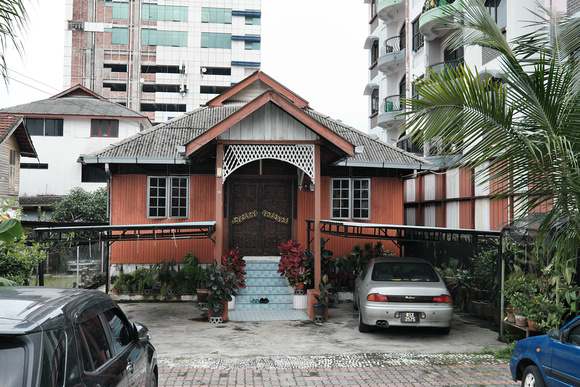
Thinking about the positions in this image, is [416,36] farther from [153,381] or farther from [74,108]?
[153,381]

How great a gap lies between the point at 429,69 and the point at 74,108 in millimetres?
35121

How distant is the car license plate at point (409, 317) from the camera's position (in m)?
8.94

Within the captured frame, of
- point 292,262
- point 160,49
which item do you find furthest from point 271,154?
point 160,49

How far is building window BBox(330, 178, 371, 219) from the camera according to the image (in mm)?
15039

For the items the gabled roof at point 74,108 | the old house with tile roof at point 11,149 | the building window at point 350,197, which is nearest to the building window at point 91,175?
the gabled roof at point 74,108

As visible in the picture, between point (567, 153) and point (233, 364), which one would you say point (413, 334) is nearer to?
point (233, 364)

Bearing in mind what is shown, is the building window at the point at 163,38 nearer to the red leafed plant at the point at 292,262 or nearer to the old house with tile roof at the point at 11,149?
the old house with tile roof at the point at 11,149

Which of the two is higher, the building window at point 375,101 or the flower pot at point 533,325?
the building window at point 375,101

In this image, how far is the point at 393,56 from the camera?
93.7 feet

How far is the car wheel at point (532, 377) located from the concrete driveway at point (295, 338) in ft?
9.05

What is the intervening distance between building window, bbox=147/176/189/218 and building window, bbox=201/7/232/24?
42653 millimetres

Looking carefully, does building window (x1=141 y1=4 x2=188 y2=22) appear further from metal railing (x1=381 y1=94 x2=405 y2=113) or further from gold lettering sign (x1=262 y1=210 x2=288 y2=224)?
gold lettering sign (x1=262 y1=210 x2=288 y2=224)

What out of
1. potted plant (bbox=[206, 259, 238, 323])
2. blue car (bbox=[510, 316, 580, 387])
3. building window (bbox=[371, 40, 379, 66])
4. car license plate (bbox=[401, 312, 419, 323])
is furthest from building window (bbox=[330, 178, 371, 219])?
building window (bbox=[371, 40, 379, 66])

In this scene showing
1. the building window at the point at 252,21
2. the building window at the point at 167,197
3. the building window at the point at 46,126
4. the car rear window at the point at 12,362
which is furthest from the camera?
the building window at the point at 252,21
